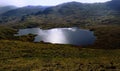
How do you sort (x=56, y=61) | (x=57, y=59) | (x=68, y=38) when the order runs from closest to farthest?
(x=56, y=61), (x=57, y=59), (x=68, y=38)

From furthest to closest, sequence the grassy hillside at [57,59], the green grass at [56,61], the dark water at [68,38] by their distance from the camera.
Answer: the dark water at [68,38] → the grassy hillside at [57,59] → the green grass at [56,61]

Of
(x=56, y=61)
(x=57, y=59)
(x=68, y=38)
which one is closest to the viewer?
(x=56, y=61)

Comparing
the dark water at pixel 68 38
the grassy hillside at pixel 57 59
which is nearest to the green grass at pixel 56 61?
the grassy hillside at pixel 57 59

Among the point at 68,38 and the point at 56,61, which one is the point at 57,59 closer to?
the point at 56,61

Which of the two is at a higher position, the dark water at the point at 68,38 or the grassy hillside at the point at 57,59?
the dark water at the point at 68,38

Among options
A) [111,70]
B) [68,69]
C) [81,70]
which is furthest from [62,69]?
[111,70]

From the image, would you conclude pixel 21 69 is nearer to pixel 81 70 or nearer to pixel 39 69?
pixel 39 69

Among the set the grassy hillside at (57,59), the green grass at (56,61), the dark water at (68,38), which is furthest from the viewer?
the dark water at (68,38)

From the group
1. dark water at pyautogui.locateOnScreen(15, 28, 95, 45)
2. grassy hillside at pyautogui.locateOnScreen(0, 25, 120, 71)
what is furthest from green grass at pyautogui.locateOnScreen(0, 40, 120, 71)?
dark water at pyautogui.locateOnScreen(15, 28, 95, 45)

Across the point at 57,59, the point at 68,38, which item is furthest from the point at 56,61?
the point at 68,38

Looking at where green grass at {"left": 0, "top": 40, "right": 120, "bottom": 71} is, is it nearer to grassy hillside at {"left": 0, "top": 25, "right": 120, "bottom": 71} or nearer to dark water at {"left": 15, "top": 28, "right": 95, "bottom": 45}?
grassy hillside at {"left": 0, "top": 25, "right": 120, "bottom": 71}

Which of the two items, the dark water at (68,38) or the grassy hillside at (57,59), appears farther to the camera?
the dark water at (68,38)

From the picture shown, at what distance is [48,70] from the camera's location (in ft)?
112

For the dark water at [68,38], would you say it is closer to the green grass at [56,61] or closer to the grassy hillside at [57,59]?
the grassy hillside at [57,59]
